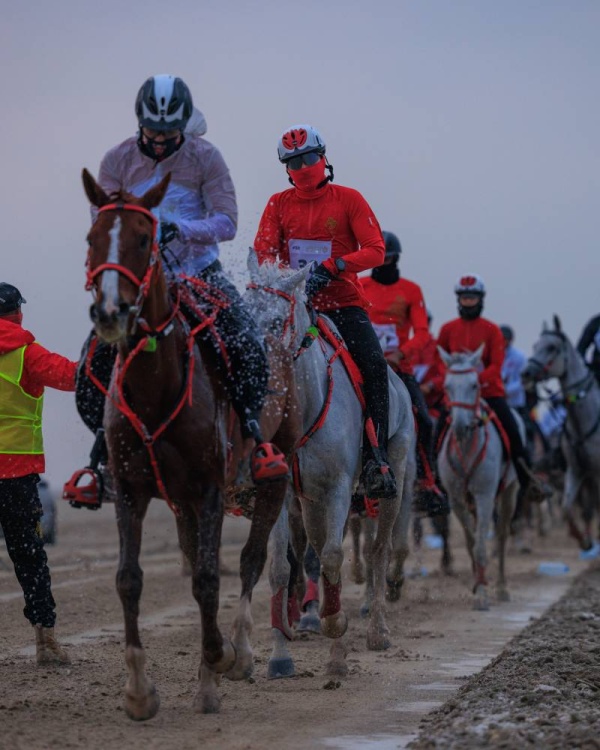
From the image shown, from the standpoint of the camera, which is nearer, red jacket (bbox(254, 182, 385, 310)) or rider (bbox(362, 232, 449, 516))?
red jacket (bbox(254, 182, 385, 310))

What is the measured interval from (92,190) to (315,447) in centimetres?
292

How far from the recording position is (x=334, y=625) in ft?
28.6

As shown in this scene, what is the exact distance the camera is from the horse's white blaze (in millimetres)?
6152

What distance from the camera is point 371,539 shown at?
39.5ft

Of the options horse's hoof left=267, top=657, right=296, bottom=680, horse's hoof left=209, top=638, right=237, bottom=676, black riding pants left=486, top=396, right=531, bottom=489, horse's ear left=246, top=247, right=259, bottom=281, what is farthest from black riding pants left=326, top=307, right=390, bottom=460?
black riding pants left=486, top=396, right=531, bottom=489

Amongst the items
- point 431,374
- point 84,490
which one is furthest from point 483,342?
point 84,490

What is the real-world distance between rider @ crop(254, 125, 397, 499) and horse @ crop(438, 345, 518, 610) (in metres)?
5.50

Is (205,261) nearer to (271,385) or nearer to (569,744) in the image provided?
(271,385)

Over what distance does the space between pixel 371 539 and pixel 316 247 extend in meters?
3.40

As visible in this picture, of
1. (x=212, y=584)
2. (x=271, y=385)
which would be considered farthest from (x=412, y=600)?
(x=212, y=584)

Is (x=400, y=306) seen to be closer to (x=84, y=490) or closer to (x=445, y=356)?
(x=445, y=356)

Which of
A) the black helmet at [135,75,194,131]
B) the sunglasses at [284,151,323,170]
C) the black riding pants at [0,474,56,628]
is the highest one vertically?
the sunglasses at [284,151,323,170]

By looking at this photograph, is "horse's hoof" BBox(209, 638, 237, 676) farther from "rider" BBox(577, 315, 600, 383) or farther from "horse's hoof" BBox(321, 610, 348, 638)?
"rider" BBox(577, 315, 600, 383)

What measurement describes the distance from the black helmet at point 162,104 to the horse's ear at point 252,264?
4.87ft
